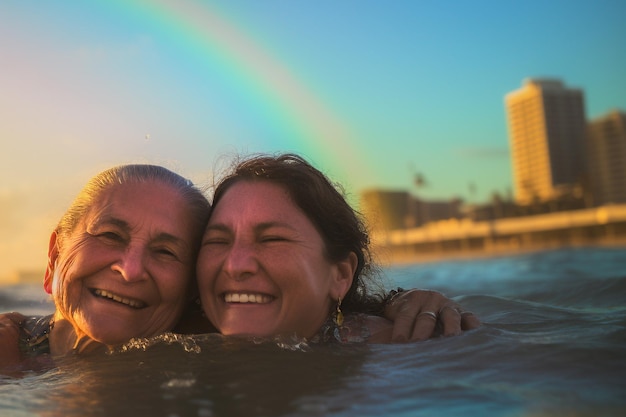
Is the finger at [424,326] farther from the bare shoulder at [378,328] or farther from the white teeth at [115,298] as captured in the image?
the white teeth at [115,298]

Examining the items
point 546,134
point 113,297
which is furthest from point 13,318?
point 546,134

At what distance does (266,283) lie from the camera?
3.56 m

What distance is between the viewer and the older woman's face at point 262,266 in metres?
3.56

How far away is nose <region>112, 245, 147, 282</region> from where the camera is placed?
11.3 feet

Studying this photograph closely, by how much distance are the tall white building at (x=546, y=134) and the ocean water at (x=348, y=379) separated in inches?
5354

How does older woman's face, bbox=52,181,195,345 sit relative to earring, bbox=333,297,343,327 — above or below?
above

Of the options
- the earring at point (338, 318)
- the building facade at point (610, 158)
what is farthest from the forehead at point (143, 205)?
the building facade at point (610, 158)

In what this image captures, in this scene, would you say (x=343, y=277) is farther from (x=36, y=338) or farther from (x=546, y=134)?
(x=546, y=134)

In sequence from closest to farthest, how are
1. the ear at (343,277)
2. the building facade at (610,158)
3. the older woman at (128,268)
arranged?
the older woman at (128,268), the ear at (343,277), the building facade at (610,158)

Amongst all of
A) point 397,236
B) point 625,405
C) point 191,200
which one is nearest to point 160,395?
point 191,200

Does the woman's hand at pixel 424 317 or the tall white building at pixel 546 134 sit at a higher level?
the tall white building at pixel 546 134

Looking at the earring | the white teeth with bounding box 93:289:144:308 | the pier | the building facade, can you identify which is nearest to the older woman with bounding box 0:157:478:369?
the white teeth with bounding box 93:289:144:308

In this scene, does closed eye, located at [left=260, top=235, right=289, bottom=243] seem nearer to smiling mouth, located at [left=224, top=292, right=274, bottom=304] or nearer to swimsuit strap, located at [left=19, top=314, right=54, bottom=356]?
smiling mouth, located at [left=224, top=292, right=274, bottom=304]

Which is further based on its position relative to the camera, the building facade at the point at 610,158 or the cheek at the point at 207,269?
the building facade at the point at 610,158
